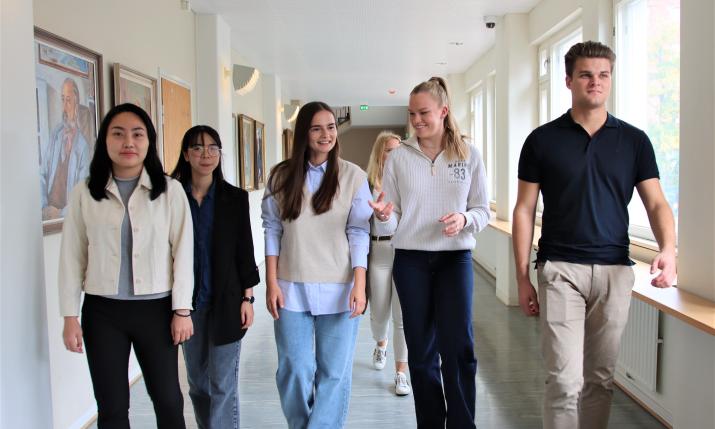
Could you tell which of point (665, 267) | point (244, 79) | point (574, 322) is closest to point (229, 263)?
point (574, 322)

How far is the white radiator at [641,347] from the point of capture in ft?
10.8

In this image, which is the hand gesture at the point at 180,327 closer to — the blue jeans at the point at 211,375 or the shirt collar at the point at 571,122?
the blue jeans at the point at 211,375

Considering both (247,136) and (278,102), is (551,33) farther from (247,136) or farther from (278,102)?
(278,102)

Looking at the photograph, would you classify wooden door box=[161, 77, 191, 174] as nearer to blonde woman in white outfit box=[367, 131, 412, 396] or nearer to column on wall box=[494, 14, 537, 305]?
blonde woman in white outfit box=[367, 131, 412, 396]

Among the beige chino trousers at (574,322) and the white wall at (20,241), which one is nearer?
the white wall at (20,241)

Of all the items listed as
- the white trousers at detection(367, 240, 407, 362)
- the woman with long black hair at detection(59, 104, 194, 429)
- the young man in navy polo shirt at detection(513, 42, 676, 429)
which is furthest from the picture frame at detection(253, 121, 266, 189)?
the young man in navy polo shirt at detection(513, 42, 676, 429)

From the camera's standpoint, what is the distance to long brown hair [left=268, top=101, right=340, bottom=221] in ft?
7.68

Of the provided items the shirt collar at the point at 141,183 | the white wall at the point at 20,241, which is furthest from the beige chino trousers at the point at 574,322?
the white wall at the point at 20,241

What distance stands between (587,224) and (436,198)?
1.99ft

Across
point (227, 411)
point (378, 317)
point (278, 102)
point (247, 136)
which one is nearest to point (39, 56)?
point (227, 411)

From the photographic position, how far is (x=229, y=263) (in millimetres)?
2367

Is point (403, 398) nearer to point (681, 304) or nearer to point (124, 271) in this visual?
point (681, 304)

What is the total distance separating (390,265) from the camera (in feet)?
10.9

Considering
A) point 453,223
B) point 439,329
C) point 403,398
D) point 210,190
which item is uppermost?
point 210,190
